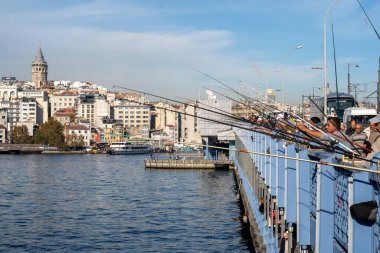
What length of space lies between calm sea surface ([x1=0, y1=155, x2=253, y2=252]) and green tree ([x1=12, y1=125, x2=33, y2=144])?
7790 cm

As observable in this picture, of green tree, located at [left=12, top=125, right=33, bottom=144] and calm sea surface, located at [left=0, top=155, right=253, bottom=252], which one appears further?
green tree, located at [left=12, top=125, right=33, bottom=144]

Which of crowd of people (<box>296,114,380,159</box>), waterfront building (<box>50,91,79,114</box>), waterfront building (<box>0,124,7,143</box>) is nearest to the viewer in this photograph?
crowd of people (<box>296,114,380,159</box>)

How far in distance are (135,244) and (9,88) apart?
508 feet

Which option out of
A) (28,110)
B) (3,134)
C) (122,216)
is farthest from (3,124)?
(122,216)

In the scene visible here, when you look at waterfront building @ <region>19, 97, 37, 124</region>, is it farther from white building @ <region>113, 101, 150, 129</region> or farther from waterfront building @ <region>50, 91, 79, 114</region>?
white building @ <region>113, 101, 150, 129</region>

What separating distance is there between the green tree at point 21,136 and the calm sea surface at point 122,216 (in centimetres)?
7790

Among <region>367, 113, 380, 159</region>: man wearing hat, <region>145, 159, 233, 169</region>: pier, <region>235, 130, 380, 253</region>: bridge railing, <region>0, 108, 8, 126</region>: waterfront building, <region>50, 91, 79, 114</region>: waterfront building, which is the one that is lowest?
<region>145, 159, 233, 169</region>: pier

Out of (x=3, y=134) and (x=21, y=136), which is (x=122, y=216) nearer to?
(x=21, y=136)

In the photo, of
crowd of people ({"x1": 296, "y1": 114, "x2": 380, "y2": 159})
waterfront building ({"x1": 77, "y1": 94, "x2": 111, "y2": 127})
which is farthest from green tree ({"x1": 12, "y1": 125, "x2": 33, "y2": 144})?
crowd of people ({"x1": 296, "y1": 114, "x2": 380, "y2": 159})

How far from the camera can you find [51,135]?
119 m

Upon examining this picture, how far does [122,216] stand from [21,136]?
98.4m

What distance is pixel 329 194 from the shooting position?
6934mm

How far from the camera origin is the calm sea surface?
20225mm

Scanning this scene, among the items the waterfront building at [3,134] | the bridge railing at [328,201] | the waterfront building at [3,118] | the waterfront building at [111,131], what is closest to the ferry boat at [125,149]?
the waterfront building at [111,131]
